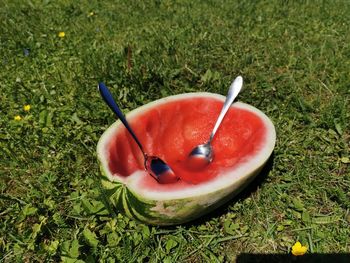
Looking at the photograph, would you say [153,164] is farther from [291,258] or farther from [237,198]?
[291,258]

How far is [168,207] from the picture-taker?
212 cm

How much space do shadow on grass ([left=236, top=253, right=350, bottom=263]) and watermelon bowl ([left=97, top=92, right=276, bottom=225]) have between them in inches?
13.5

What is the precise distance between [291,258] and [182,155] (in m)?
0.97

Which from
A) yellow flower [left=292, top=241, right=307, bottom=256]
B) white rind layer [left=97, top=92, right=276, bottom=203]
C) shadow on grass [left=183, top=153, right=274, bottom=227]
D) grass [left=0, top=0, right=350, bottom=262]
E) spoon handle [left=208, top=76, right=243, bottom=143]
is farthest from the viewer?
spoon handle [left=208, top=76, right=243, bottom=143]

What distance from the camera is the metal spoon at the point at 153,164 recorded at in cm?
234

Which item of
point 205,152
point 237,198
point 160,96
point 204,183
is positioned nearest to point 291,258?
point 237,198

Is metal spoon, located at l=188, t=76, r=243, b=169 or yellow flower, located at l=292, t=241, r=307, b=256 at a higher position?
metal spoon, located at l=188, t=76, r=243, b=169

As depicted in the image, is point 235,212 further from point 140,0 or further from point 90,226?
point 140,0

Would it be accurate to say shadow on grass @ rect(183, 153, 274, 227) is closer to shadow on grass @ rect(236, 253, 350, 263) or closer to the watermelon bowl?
the watermelon bowl

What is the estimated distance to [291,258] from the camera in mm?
2305

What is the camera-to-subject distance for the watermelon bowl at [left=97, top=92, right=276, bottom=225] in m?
2.14

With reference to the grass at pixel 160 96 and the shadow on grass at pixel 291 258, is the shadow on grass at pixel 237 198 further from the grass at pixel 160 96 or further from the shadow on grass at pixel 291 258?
the shadow on grass at pixel 291 258

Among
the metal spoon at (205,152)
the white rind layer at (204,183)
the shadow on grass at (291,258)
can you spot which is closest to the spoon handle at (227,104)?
the metal spoon at (205,152)

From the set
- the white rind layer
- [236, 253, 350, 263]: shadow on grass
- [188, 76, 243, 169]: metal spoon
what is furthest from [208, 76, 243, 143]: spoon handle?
[236, 253, 350, 263]: shadow on grass
